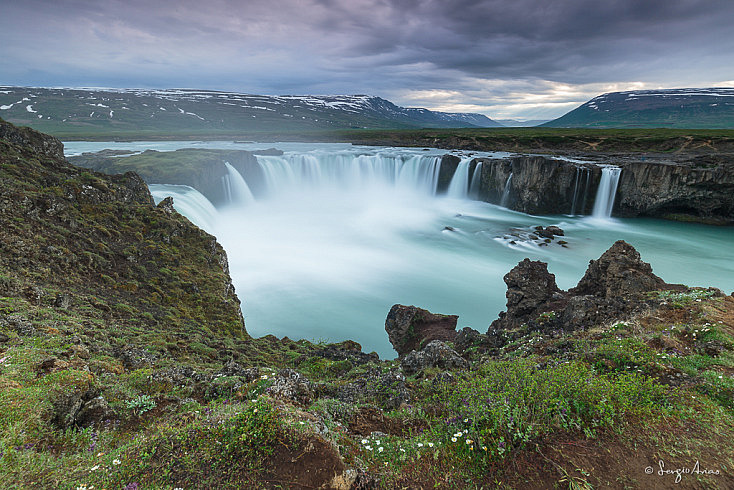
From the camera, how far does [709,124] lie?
19025 centimetres

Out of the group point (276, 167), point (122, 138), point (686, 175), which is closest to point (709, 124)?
point (686, 175)

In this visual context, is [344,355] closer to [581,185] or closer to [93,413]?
[93,413]

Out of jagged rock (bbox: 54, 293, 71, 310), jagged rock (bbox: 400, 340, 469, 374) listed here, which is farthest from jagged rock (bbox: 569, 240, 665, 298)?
jagged rock (bbox: 54, 293, 71, 310)

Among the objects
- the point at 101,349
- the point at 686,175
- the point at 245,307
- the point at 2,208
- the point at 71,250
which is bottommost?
the point at 245,307

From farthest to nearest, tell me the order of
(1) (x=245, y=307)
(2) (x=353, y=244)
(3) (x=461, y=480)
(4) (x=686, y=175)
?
(4) (x=686, y=175)
(2) (x=353, y=244)
(1) (x=245, y=307)
(3) (x=461, y=480)

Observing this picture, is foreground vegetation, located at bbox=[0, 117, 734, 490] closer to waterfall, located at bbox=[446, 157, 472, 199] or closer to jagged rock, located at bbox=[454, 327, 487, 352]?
jagged rock, located at bbox=[454, 327, 487, 352]

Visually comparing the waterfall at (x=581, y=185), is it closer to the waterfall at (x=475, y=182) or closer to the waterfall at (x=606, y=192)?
the waterfall at (x=606, y=192)

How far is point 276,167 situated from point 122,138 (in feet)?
266

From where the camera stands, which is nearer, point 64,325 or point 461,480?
point 461,480

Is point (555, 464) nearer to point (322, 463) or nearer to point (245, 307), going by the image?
point (322, 463)

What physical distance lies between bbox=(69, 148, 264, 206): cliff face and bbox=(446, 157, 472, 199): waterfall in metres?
30.2

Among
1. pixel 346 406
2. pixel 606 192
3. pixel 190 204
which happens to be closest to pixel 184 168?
pixel 190 204

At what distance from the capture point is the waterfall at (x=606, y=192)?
41253mm

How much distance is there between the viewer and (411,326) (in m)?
14.9
